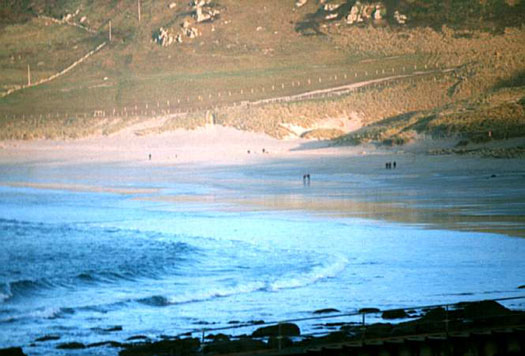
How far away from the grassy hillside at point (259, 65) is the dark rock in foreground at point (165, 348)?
35375mm

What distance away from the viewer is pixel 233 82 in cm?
6969

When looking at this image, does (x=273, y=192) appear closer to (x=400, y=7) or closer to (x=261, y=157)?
(x=261, y=157)

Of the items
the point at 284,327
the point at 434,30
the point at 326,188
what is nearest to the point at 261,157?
the point at 326,188

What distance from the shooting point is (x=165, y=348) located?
8.03 meters

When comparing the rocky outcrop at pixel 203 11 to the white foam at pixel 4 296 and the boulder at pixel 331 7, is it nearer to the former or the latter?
the boulder at pixel 331 7

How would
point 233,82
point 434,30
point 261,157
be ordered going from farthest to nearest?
1. point 434,30
2. point 233,82
3. point 261,157

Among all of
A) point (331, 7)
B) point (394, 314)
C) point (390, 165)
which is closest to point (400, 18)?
point (331, 7)

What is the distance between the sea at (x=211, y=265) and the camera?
1011cm

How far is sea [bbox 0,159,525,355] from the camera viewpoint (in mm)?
10109

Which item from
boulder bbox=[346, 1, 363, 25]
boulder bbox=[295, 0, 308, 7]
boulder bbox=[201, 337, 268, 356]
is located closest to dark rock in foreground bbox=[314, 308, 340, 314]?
boulder bbox=[201, 337, 268, 356]

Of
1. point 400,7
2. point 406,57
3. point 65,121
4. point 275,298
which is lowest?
Answer: point 275,298

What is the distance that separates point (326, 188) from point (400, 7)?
5753 cm

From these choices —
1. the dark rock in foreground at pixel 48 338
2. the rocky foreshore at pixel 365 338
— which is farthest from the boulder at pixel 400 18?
the dark rock in foreground at pixel 48 338

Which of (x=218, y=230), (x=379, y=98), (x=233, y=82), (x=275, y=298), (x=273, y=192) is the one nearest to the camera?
(x=275, y=298)
